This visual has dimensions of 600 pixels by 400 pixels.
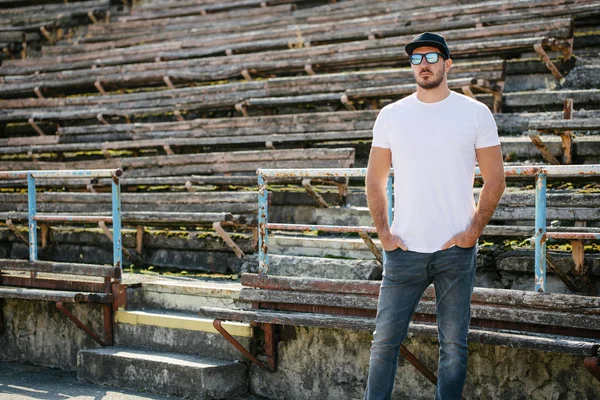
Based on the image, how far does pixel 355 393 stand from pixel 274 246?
214cm

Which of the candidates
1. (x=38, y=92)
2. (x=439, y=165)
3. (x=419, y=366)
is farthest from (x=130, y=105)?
(x=439, y=165)

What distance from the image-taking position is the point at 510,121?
729cm

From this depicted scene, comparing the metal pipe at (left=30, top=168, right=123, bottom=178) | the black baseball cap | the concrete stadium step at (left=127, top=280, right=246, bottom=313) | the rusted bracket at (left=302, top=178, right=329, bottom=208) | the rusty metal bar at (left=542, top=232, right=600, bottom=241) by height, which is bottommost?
the concrete stadium step at (left=127, top=280, right=246, bottom=313)

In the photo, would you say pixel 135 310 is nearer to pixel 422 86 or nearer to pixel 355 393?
pixel 355 393

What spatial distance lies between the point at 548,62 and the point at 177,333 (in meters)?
4.71

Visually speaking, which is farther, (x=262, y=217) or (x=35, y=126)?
(x=35, y=126)

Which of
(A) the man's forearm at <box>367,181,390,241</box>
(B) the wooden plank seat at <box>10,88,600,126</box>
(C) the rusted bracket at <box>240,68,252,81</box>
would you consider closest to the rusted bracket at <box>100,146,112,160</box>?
(B) the wooden plank seat at <box>10,88,600,126</box>

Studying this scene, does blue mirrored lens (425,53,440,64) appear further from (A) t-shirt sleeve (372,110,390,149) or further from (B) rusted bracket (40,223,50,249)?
(B) rusted bracket (40,223,50,249)

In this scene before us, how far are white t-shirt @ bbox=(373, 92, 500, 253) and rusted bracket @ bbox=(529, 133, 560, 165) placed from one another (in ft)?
10.8

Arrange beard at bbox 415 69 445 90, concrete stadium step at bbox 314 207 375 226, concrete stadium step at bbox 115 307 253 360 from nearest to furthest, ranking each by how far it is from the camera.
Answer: beard at bbox 415 69 445 90 < concrete stadium step at bbox 115 307 253 360 < concrete stadium step at bbox 314 207 375 226

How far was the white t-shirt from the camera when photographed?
3094 millimetres

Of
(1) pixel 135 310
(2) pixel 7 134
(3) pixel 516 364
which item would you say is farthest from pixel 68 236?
(3) pixel 516 364

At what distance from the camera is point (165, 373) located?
4.87m

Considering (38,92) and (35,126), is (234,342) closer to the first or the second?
(35,126)
